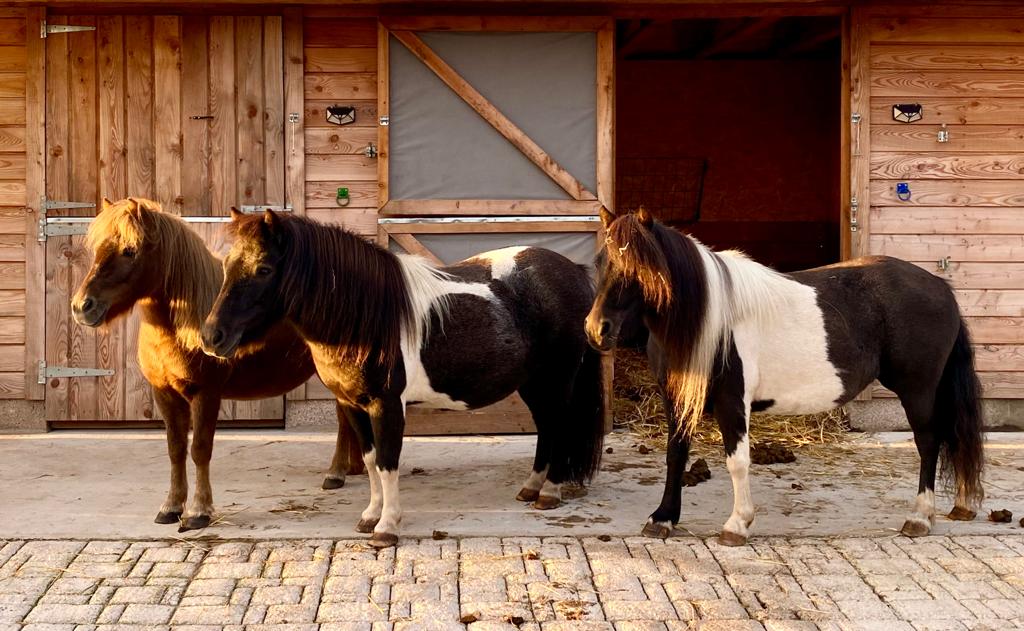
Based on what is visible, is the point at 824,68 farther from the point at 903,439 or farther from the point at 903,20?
the point at 903,439

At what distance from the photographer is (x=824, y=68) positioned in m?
10.4

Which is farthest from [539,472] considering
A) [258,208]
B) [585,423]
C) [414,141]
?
[258,208]

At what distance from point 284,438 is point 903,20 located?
5.12 metres

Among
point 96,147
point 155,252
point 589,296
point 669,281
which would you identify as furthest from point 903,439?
point 96,147

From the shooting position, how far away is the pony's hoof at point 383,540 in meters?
4.15

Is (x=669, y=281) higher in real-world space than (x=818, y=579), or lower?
higher

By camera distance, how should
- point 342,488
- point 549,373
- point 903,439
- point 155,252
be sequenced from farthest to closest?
point 903,439 → point 342,488 → point 549,373 → point 155,252

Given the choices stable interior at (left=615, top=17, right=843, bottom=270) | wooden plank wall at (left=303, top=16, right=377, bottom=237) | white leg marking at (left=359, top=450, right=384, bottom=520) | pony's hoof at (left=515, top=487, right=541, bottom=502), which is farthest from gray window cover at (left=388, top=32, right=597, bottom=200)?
stable interior at (left=615, top=17, right=843, bottom=270)

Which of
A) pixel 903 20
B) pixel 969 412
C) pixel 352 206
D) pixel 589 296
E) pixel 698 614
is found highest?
pixel 903 20

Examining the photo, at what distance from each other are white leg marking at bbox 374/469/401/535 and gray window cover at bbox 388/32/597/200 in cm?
289

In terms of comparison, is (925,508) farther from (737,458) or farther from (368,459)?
(368,459)

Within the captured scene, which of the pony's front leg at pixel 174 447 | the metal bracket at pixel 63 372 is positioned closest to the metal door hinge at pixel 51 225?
the metal bracket at pixel 63 372

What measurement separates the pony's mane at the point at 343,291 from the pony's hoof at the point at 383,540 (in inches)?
28.7

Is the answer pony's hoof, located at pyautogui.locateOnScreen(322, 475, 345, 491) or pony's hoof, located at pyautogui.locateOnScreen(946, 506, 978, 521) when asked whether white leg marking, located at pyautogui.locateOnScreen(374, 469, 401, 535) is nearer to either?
pony's hoof, located at pyautogui.locateOnScreen(322, 475, 345, 491)
